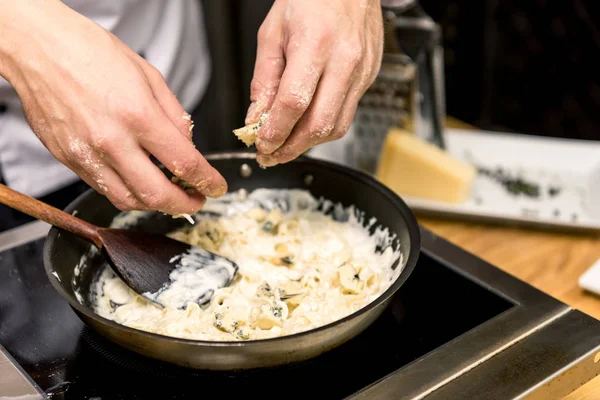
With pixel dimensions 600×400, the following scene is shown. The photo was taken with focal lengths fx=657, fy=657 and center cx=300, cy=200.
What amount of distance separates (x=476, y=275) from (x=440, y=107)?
0.74m

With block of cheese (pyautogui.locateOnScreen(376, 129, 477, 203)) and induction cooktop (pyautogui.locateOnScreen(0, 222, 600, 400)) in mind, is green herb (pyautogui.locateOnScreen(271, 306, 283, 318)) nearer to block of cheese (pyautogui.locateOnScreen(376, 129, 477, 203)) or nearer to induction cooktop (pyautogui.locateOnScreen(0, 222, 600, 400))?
induction cooktop (pyautogui.locateOnScreen(0, 222, 600, 400))

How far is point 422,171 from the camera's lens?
1623 mm

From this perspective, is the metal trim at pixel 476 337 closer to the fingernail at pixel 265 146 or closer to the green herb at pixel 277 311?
the green herb at pixel 277 311

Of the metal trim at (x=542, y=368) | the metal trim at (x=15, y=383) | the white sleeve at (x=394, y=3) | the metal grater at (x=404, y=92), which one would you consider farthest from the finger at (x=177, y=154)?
the metal grater at (x=404, y=92)

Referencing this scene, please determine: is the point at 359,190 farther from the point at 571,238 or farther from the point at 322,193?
the point at 571,238

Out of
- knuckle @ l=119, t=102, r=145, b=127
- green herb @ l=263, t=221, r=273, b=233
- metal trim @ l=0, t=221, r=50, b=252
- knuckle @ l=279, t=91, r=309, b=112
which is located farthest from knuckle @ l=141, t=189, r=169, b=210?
metal trim @ l=0, t=221, r=50, b=252

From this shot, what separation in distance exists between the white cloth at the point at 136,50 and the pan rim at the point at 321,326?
0.39m

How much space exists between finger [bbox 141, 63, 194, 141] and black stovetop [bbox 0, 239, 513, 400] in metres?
0.34

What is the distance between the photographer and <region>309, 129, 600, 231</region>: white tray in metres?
1.52

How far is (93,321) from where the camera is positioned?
84cm

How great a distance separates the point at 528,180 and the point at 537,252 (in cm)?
32

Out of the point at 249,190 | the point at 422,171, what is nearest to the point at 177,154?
the point at 249,190

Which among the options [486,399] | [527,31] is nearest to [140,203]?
[486,399]

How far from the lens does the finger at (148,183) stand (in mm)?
888
